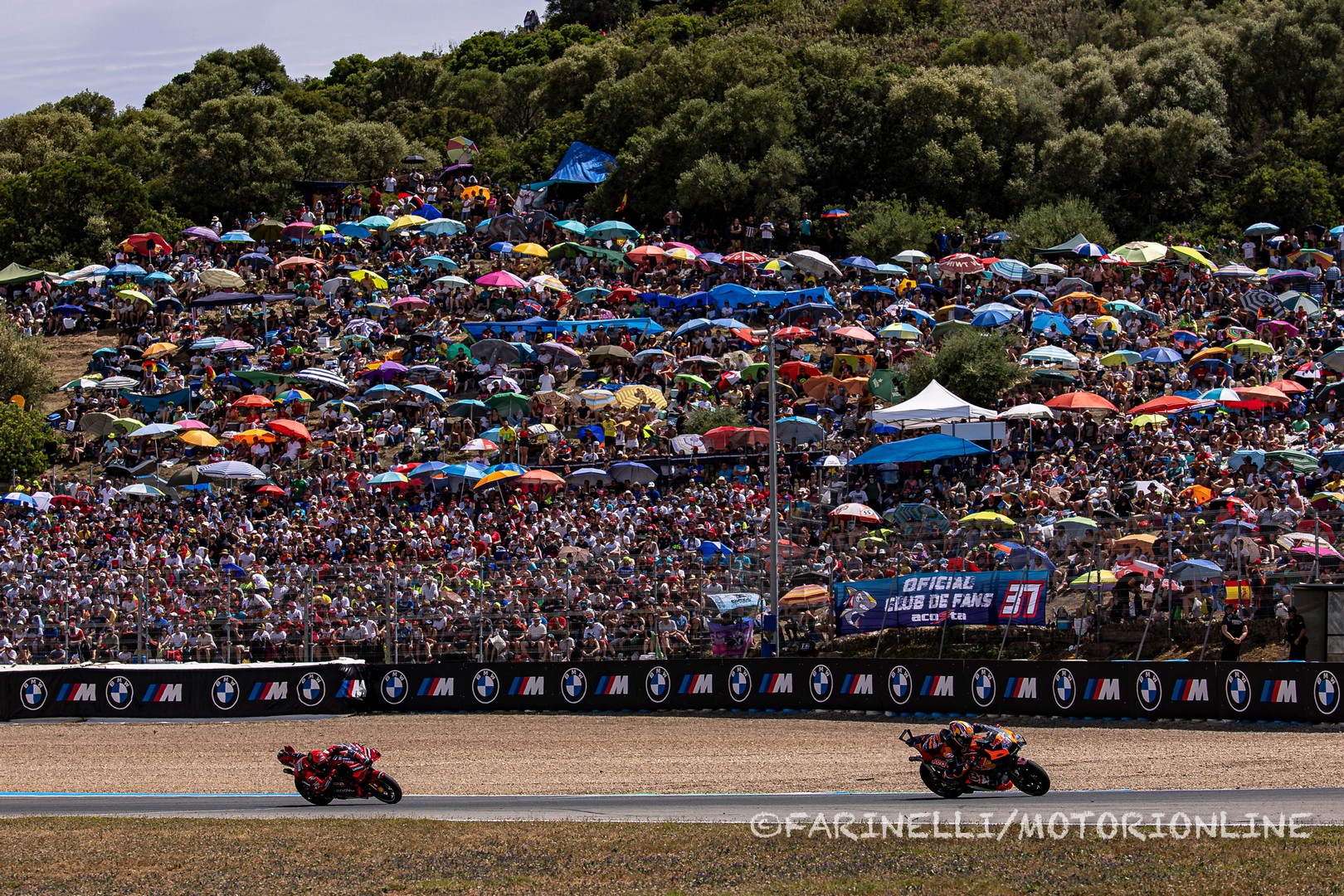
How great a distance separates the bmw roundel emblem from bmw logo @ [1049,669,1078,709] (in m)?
1.09

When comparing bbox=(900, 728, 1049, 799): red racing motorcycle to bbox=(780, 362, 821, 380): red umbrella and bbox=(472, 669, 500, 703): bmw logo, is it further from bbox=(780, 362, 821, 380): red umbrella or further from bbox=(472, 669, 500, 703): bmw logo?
bbox=(780, 362, 821, 380): red umbrella

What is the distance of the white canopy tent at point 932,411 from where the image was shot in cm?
4122

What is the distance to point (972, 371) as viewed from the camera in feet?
157

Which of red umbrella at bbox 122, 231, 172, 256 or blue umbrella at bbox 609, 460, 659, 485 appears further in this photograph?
red umbrella at bbox 122, 231, 172, 256

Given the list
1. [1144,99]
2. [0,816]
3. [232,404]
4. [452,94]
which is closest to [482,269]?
[232,404]

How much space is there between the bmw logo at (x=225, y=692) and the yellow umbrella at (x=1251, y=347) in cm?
2846

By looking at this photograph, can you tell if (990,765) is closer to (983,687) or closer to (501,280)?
(983,687)

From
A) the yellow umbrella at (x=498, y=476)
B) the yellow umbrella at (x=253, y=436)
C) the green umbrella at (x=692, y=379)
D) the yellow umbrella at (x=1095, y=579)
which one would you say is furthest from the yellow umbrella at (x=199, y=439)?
the yellow umbrella at (x=1095, y=579)

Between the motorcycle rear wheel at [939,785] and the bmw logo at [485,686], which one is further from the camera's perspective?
the bmw logo at [485,686]

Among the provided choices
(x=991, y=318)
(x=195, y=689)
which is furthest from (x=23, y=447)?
(x=991, y=318)

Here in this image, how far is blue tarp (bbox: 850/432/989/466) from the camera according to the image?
40156 mm

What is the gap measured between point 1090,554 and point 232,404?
104 ft

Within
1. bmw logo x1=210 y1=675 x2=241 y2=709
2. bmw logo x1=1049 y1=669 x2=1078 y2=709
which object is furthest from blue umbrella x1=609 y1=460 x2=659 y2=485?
bmw logo x1=1049 y1=669 x2=1078 y2=709

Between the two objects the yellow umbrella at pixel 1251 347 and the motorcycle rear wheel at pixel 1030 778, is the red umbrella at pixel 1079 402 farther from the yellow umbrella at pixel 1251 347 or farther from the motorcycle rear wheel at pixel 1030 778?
the motorcycle rear wheel at pixel 1030 778
